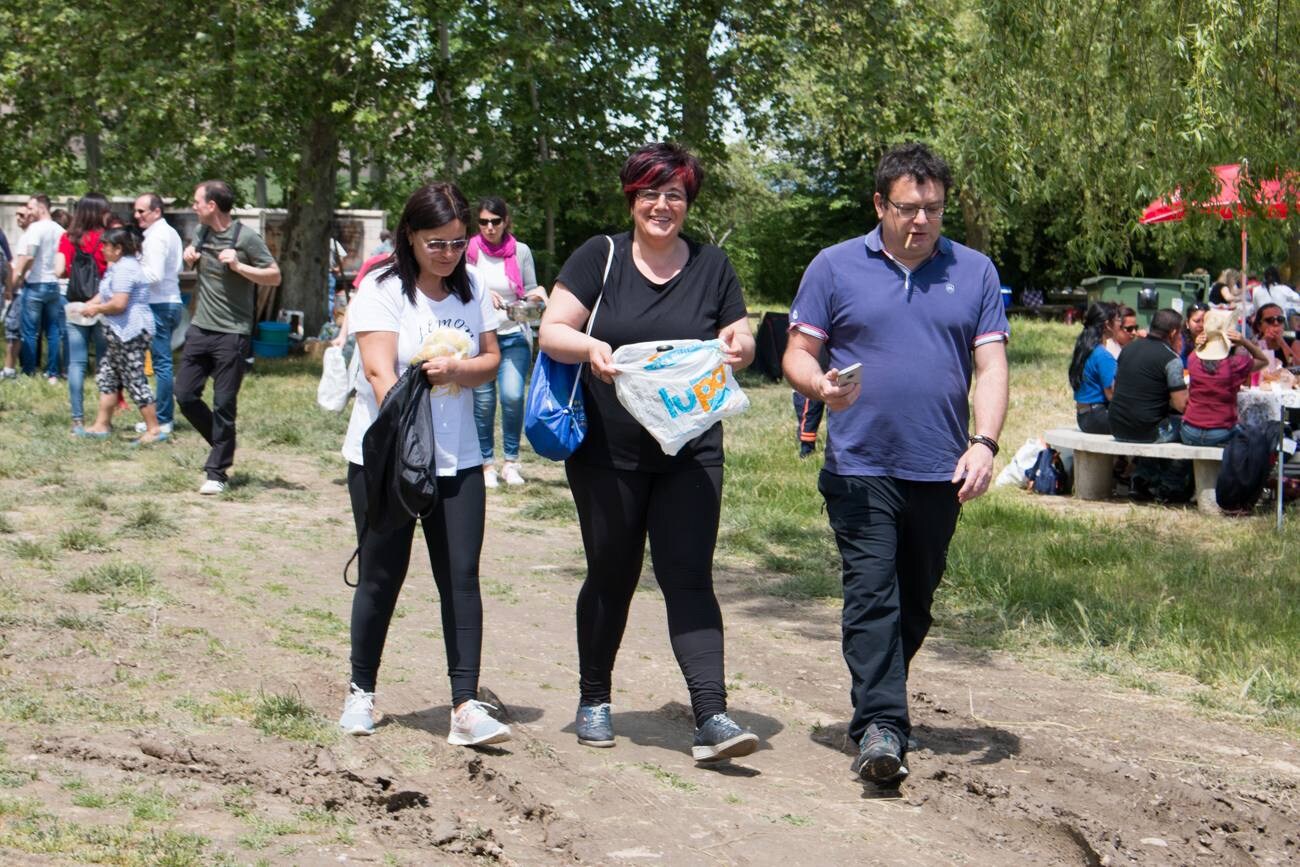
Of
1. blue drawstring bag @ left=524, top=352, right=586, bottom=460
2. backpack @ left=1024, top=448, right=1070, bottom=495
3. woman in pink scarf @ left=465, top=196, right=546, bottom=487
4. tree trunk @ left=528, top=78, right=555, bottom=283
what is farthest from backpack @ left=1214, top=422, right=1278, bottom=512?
tree trunk @ left=528, top=78, right=555, bottom=283

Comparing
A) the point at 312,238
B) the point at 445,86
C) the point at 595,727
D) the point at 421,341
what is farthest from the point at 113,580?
the point at 312,238

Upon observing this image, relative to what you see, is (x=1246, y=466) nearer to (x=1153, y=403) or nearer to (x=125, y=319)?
(x=1153, y=403)

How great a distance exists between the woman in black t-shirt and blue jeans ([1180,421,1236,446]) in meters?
7.13

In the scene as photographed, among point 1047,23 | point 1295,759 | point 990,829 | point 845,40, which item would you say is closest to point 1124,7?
point 1047,23

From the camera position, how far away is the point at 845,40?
70.0 feet

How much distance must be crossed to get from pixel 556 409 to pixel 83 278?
11490mm

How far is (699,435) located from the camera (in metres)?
5.07

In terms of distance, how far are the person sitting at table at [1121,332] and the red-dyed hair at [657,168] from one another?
28.7 ft

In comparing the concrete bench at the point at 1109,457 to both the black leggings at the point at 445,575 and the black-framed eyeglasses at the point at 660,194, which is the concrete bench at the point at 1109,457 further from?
the black leggings at the point at 445,575

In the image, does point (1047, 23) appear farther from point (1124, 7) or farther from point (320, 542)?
point (320, 542)

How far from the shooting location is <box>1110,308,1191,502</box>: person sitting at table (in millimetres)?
11664

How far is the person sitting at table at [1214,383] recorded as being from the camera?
36.8 ft

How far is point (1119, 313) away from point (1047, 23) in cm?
439

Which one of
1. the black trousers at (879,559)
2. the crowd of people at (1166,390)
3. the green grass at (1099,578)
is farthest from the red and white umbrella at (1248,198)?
the black trousers at (879,559)
